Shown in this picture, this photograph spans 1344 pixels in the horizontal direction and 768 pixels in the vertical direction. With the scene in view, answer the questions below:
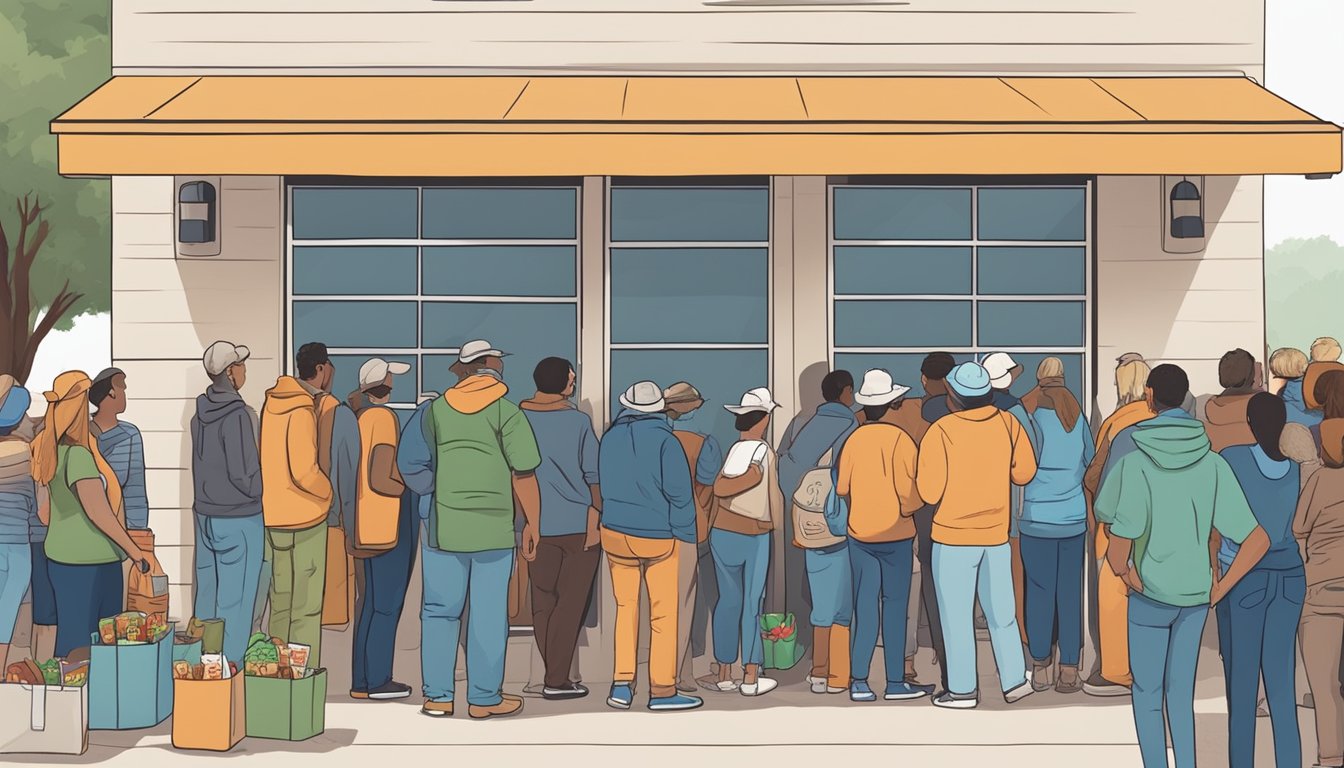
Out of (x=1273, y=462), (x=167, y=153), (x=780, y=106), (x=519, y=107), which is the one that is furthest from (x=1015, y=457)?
(x=167, y=153)

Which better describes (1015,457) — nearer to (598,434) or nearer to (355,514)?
(598,434)

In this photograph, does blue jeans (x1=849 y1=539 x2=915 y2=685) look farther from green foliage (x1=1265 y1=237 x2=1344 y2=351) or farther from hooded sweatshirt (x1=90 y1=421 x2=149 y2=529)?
green foliage (x1=1265 y1=237 x2=1344 y2=351)

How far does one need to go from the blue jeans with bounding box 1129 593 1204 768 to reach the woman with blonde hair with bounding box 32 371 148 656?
16.6 feet

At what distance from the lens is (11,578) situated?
770 centimetres

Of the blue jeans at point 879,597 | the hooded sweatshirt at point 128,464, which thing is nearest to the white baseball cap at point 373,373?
the hooded sweatshirt at point 128,464

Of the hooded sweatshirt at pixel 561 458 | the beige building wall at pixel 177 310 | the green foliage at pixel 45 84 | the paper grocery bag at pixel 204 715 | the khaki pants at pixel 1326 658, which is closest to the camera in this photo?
the khaki pants at pixel 1326 658

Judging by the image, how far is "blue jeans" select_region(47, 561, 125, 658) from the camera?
→ 759 cm

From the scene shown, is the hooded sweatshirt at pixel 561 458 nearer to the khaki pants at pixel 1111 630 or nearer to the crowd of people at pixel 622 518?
the crowd of people at pixel 622 518

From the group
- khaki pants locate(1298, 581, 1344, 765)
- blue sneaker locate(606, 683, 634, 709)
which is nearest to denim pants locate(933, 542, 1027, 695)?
khaki pants locate(1298, 581, 1344, 765)

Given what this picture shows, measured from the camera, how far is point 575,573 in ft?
26.6

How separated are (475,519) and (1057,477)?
10.7 feet

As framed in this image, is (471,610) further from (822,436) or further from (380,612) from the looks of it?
(822,436)

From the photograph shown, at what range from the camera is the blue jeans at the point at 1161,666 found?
6137 mm

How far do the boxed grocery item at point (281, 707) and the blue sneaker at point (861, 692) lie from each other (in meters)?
2.98
